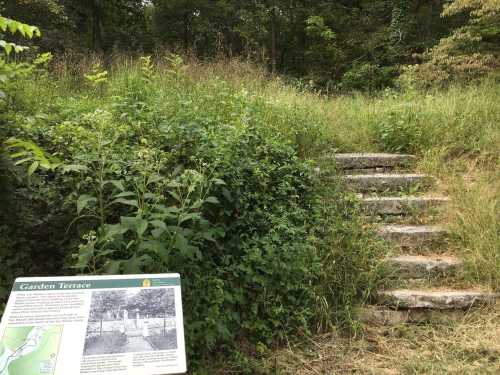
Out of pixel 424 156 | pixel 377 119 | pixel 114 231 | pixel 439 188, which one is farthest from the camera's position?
pixel 377 119

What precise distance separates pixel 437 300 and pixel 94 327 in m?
2.69

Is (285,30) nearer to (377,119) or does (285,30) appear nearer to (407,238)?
(377,119)

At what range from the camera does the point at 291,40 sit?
16.7 m

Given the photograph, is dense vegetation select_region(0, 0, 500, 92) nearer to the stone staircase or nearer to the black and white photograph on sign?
the stone staircase

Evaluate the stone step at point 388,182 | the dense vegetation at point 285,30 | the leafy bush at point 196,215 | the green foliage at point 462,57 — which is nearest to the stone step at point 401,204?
the stone step at point 388,182

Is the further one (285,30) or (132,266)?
(285,30)

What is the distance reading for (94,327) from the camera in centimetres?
178

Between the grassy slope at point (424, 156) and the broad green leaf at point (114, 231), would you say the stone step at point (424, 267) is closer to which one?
the grassy slope at point (424, 156)

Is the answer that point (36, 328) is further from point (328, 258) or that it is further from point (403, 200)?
point (403, 200)

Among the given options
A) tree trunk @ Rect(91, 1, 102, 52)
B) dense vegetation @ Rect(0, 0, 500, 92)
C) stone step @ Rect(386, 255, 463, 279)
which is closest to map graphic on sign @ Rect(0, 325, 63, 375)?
stone step @ Rect(386, 255, 463, 279)

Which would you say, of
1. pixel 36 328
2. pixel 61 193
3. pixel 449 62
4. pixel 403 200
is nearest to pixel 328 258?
pixel 403 200

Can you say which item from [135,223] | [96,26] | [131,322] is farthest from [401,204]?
[96,26]

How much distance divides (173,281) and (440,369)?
1926mm

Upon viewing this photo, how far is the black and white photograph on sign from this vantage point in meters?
1.75
